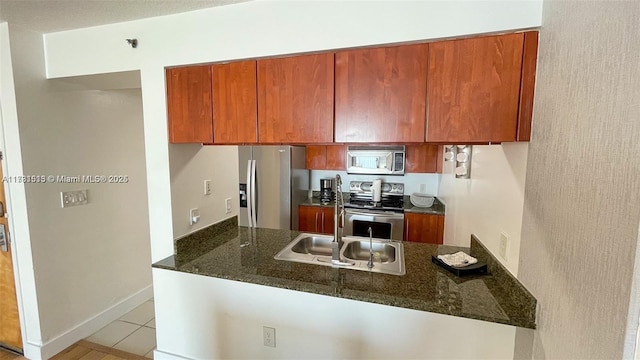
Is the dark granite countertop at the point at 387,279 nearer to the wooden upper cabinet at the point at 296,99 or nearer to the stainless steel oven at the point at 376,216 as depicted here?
the wooden upper cabinet at the point at 296,99

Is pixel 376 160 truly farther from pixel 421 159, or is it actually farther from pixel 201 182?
pixel 201 182

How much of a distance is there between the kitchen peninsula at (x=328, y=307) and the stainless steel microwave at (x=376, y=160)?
1.73m

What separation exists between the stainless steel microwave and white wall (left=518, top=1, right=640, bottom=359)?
8.00 ft

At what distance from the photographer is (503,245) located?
4.89 feet

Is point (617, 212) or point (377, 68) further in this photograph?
point (377, 68)

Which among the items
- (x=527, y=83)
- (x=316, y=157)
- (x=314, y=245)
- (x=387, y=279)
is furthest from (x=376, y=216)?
(x=527, y=83)

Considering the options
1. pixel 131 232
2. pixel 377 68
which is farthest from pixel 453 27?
pixel 131 232

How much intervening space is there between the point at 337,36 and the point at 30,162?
2.28 m

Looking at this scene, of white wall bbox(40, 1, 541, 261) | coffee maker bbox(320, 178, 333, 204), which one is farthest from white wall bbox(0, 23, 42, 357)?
coffee maker bbox(320, 178, 333, 204)

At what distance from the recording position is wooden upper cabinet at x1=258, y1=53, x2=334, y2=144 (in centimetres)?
156

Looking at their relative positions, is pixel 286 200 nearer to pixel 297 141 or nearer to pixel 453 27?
pixel 297 141

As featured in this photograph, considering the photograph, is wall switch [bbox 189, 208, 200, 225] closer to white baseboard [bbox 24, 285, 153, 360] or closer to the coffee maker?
white baseboard [bbox 24, 285, 153, 360]

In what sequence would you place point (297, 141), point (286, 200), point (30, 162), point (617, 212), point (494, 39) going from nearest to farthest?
point (617, 212) → point (494, 39) → point (297, 141) → point (30, 162) → point (286, 200)

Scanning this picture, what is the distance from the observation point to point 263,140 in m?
1.71
